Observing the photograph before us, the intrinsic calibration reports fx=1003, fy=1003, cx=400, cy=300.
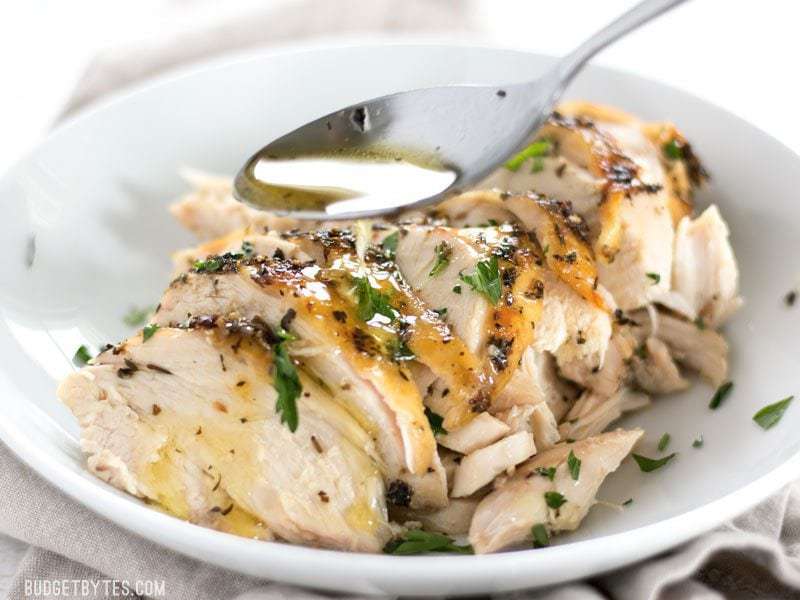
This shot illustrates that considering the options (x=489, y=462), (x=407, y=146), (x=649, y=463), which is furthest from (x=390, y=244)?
(x=649, y=463)

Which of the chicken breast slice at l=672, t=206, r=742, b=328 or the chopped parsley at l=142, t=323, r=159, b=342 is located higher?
the chicken breast slice at l=672, t=206, r=742, b=328

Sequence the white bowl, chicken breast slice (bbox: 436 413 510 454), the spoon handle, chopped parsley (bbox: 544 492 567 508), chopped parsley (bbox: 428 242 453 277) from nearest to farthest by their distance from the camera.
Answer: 1. the white bowl
2. chopped parsley (bbox: 544 492 567 508)
3. chicken breast slice (bbox: 436 413 510 454)
4. chopped parsley (bbox: 428 242 453 277)
5. the spoon handle

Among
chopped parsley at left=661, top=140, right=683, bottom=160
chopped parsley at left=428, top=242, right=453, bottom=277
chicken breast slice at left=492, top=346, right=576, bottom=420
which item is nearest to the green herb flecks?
chopped parsley at left=428, top=242, right=453, bottom=277

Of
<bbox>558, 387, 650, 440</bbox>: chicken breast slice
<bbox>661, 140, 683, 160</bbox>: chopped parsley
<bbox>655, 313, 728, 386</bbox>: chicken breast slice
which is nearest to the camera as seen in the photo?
<bbox>558, 387, 650, 440</bbox>: chicken breast slice

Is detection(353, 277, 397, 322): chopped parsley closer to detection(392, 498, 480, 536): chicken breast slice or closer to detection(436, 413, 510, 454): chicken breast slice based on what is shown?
detection(436, 413, 510, 454): chicken breast slice

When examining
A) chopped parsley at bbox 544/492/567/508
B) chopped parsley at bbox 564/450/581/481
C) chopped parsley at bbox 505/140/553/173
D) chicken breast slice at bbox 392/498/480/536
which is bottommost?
chicken breast slice at bbox 392/498/480/536

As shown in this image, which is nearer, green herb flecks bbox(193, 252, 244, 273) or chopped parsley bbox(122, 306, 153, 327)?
green herb flecks bbox(193, 252, 244, 273)

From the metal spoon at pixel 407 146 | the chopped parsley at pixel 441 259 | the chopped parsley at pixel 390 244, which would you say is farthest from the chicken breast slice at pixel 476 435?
the metal spoon at pixel 407 146

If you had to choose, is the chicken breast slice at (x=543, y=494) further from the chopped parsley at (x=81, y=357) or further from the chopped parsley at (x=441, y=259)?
the chopped parsley at (x=81, y=357)
